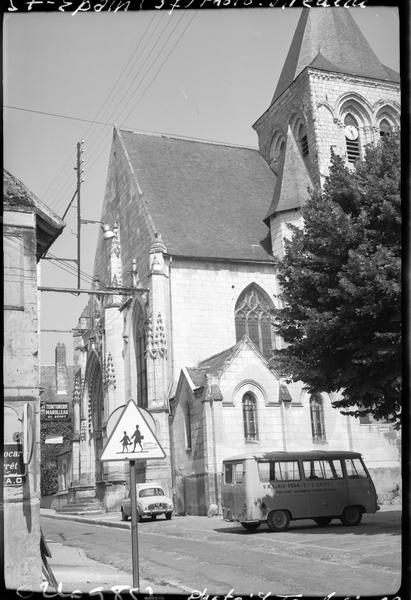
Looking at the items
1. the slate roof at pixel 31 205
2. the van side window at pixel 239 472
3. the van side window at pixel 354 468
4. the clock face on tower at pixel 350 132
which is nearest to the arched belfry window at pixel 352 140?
the clock face on tower at pixel 350 132

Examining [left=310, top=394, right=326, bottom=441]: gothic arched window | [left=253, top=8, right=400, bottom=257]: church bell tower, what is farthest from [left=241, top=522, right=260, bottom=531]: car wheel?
[left=253, top=8, right=400, bottom=257]: church bell tower

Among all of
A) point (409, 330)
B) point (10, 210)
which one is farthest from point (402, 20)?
point (10, 210)

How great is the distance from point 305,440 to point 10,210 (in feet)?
65.0

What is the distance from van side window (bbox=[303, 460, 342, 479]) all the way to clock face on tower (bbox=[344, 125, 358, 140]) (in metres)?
22.3

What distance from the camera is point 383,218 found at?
13.8 meters

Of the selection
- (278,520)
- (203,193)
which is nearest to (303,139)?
(203,193)

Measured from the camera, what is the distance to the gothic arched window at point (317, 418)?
2842cm

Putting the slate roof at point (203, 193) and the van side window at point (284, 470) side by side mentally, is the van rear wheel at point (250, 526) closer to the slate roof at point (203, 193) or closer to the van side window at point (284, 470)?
the van side window at point (284, 470)

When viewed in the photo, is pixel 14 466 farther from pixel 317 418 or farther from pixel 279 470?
pixel 317 418

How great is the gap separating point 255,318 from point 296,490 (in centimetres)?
1371

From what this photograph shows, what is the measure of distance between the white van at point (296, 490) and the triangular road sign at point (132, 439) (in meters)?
11.5

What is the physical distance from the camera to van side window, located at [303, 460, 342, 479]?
19.2 meters

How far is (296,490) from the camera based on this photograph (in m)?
18.8

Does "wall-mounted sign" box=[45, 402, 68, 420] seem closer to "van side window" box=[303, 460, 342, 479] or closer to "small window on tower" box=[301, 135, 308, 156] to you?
"small window on tower" box=[301, 135, 308, 156]
